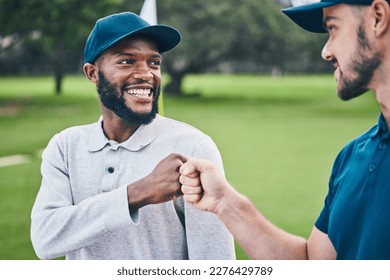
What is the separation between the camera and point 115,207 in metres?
1.69

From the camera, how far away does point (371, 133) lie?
1436 mm

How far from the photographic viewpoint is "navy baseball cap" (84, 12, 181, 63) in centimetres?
178

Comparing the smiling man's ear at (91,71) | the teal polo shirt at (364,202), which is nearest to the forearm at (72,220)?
the smiling man's ear at (91,71)

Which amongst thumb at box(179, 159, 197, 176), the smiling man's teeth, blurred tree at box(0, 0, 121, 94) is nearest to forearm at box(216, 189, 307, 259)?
thumb at box(179, 159, 197, 176)

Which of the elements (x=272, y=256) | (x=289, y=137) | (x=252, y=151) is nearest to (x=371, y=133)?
(x=272, y=256)

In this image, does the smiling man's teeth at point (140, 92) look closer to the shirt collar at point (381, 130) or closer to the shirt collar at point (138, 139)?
the shirt collar at point (138, 139)

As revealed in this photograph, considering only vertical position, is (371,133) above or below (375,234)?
above

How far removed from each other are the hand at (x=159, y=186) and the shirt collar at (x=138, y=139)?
0.16m

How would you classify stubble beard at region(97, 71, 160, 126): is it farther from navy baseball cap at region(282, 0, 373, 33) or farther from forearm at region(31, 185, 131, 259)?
navy baseball cap at region(282, 0, 373, 33)

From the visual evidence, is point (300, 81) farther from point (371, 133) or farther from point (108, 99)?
point (371, 133)

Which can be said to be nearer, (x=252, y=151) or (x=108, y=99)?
(x=108, y=99)

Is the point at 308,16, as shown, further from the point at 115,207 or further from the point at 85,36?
the point at 85,36

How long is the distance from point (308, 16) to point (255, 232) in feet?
1.80
